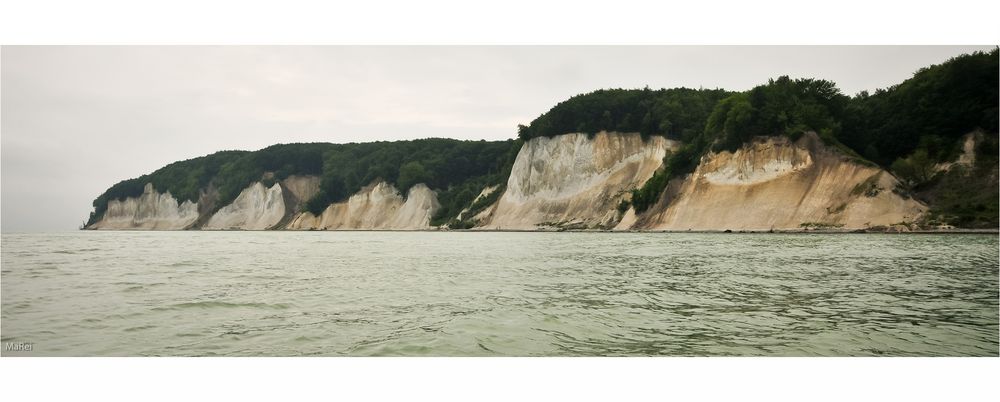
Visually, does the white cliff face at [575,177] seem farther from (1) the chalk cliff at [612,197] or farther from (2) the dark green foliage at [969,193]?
(2) the dark green foliage at [969,193]

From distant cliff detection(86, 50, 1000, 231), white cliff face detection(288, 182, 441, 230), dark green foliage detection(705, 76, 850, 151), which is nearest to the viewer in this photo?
distant cliff detection(86, 50, 1000, 231)

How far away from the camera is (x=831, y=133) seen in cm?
6081

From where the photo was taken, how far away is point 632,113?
88938 millimetres

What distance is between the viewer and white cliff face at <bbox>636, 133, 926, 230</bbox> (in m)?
52.2

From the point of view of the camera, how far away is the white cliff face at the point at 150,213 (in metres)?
148

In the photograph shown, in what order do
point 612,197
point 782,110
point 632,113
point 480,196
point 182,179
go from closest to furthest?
point 782,110 → point 612,197 → point 632,113 → point 480,196 → point 182,179

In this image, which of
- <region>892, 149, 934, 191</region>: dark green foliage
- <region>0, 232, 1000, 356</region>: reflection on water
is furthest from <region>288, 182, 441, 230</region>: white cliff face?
<region>0, 232, 1000, 356</region>: reflection on water

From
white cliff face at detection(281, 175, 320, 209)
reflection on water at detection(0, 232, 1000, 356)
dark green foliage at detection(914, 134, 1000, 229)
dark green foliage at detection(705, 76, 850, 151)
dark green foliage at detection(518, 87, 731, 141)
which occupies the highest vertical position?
dark green foliage at detection(518, 87, 731, 141)

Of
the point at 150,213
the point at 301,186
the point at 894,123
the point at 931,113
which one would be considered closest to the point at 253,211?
the point at 301,186

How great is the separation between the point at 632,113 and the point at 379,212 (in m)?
52.3

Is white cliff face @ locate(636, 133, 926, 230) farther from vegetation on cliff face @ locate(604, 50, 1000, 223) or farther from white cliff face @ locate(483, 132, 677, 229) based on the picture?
white cliff face @ locate(483, 132, 677, 229)

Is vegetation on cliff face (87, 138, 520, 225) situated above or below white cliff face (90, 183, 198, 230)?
above

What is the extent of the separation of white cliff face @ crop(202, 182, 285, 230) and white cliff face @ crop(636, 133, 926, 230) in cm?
9088

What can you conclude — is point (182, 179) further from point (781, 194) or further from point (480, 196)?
point (781, 194)
